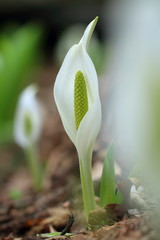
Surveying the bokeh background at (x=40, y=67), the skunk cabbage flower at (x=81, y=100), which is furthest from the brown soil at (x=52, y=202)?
the skunk cabbage flower at (x=81, y=100)

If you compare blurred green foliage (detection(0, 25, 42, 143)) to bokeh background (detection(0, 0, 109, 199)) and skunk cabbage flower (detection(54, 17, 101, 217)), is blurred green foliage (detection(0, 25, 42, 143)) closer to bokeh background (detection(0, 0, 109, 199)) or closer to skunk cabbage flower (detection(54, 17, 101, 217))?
bokeh background (detection(0, 0, 109, 199))

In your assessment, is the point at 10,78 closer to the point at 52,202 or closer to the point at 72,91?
the point at 52,202

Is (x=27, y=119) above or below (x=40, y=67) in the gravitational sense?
below

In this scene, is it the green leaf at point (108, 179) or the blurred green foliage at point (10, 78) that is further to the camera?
the blurred green foliage at point (10, 78)

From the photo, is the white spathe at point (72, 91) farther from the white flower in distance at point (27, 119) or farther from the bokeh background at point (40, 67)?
the white flower in distance at point (27, 119)

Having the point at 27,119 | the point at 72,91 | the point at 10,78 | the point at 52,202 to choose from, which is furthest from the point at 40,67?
the point at 72,91

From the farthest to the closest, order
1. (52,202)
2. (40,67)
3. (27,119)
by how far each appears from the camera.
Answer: (40,67) < (27,119) < (52,202)

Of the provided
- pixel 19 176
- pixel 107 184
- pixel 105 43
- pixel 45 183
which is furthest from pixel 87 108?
pixel 105 43
